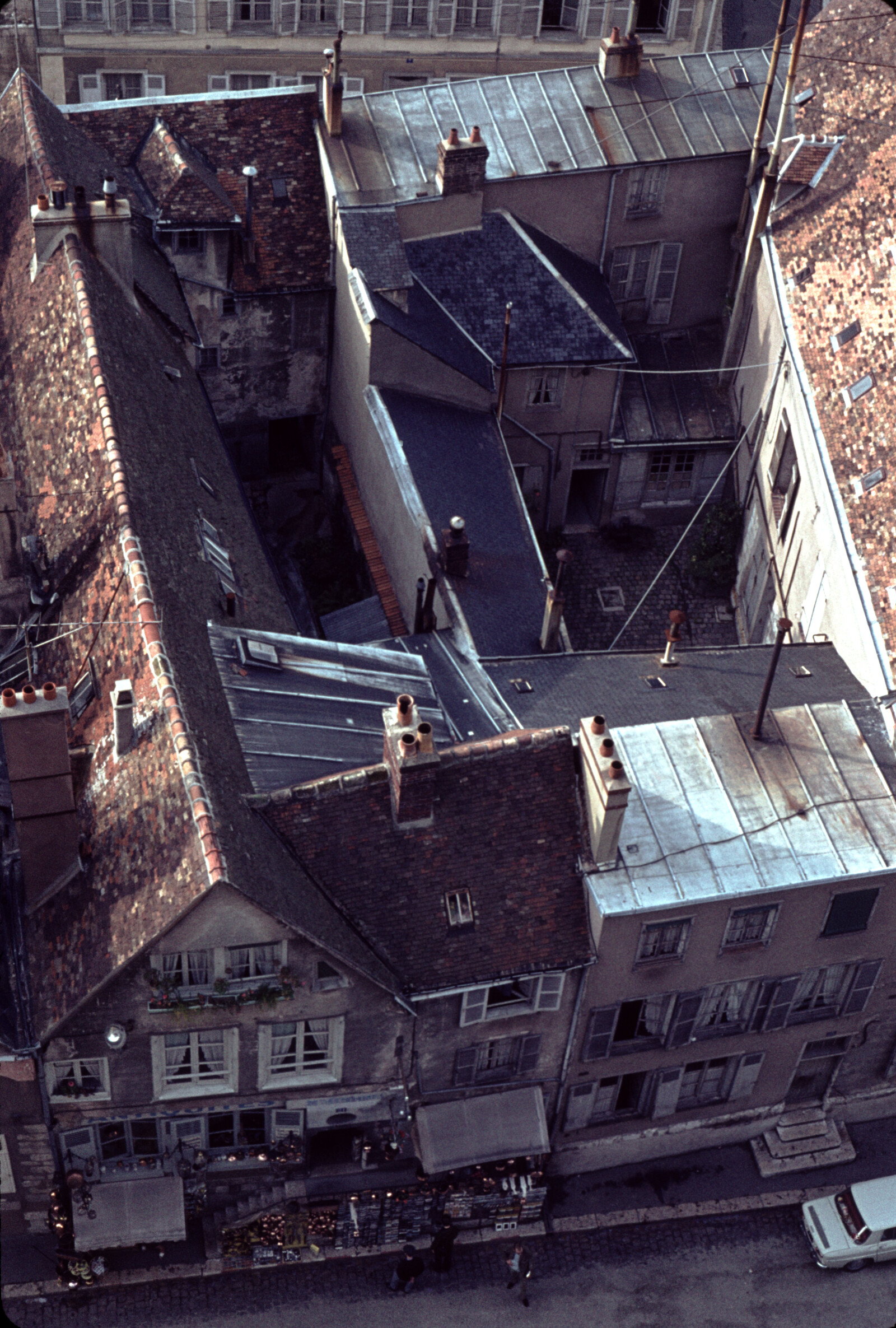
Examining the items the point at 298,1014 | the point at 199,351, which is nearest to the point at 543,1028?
the point at 298,1014

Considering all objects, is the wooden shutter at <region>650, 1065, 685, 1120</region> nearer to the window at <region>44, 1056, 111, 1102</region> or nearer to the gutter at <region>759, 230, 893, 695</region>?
the gutter at <region>759, 230, 893, 695</region>

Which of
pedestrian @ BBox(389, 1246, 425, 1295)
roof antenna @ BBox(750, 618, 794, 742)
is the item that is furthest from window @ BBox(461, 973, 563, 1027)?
roof antenna @ BBox(750, 618, 794, 742)

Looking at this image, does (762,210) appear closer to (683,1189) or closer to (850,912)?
(850,912)

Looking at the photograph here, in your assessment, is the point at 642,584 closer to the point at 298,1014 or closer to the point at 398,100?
the point at 398,100

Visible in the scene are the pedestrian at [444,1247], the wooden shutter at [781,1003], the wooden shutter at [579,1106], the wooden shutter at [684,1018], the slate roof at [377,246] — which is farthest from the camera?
the slate roof at [377,246]

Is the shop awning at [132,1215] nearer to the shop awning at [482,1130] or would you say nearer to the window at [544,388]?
the shop awning at [482,1130]

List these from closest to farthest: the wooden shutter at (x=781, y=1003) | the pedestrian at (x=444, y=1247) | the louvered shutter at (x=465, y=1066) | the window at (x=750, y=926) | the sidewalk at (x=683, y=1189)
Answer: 1. the window at (x=750, y=926)
2. the louvered shutter at (x=465, y=1066)
3. the wooden shutter at (x=781, y=1003)
4. the pedestrian at (x=444, y=1247)
5. the sidewalk at (x=683, y=1189)

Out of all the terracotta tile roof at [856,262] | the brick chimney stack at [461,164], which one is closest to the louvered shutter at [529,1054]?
the terracotta tile roof at [856,262]

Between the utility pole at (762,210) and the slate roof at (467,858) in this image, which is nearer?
the slate roof at (467,858)
